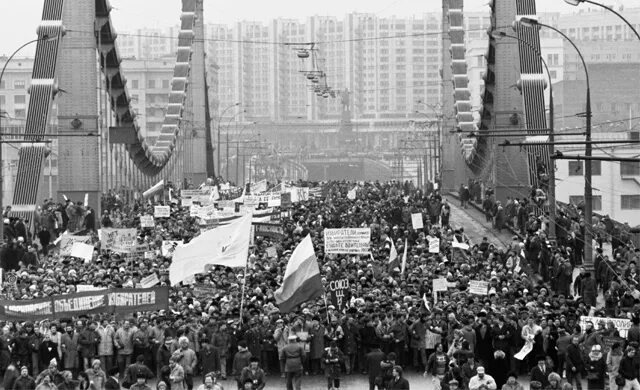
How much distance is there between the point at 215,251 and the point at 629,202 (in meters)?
54.0

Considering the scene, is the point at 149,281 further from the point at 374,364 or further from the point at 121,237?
the point at 374,364

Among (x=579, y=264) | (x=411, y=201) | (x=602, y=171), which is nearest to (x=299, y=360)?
(x=579, y=264)

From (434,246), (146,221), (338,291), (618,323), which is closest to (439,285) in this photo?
(338,291)

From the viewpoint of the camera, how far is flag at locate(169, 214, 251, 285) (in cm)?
2697

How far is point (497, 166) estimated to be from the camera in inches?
2073

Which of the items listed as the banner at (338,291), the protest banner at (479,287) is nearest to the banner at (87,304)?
the banner at (338,291)

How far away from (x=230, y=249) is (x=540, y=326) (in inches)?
187

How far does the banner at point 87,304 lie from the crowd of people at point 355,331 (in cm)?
21

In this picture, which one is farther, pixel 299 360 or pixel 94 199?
pixel 94 199

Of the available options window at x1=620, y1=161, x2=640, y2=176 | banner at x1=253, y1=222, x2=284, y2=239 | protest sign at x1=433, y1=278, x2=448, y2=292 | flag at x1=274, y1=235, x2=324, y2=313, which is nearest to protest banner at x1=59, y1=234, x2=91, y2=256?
banner at x1=253, y1=222, x2=284, y2=239

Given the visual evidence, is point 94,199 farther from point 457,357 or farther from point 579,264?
point 457,357

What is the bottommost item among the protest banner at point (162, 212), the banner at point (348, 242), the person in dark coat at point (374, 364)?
the person in dark coat at point (374, 364)

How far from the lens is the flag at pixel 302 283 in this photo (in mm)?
26078

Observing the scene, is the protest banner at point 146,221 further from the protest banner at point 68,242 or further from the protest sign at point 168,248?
the protest sign at point 168,248
